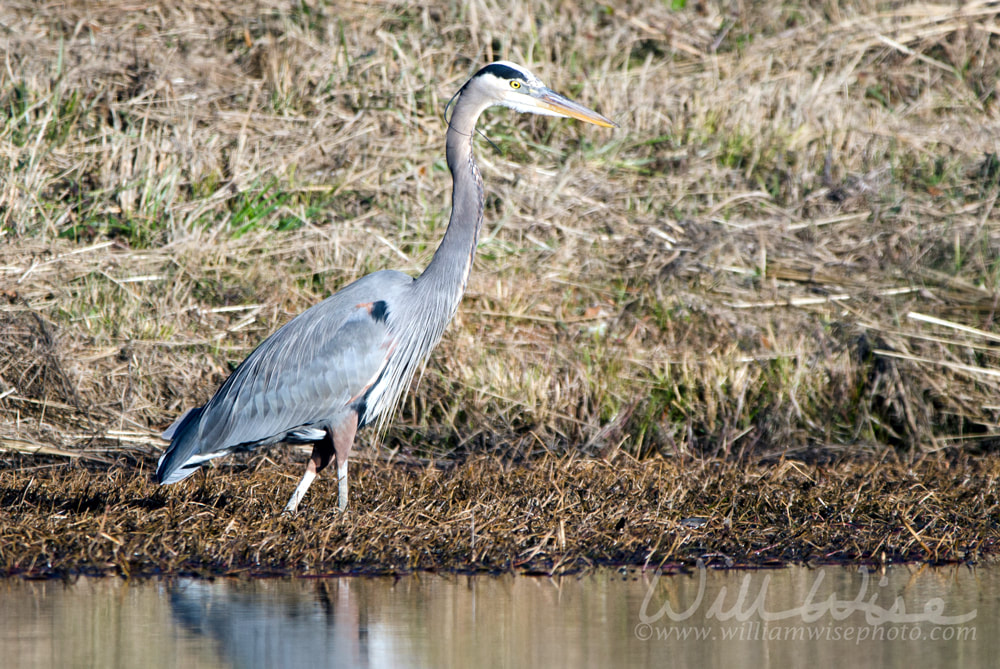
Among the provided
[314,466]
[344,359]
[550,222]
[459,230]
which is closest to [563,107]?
[459,230]

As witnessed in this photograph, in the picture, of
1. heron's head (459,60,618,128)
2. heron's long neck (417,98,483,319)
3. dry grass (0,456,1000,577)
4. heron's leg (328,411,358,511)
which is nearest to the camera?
dry grass (0,456,1000,577)

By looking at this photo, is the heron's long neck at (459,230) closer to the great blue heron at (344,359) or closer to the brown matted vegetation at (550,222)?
the great blue heron at (344,359)

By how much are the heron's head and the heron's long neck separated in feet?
0.88

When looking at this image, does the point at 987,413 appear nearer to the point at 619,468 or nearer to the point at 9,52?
the point at 619,468

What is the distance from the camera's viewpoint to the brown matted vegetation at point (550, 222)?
Result: 6621 mm

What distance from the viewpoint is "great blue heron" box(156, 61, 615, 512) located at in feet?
18.0

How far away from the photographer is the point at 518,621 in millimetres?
3850

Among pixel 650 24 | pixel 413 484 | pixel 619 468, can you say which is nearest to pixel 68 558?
pixel 413 484

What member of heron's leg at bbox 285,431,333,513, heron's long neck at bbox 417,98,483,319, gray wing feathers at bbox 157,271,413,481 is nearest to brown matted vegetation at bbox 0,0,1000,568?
heron's leg at bbox 285,431,333,513

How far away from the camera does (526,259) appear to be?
7.77 meters

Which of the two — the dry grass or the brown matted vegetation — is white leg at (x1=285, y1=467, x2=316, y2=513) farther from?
the brown matted vegetation

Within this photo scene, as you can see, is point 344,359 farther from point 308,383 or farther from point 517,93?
point 517,93

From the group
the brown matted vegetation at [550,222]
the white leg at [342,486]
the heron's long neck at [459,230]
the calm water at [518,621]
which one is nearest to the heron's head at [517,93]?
the heron's long neck at [459,230]

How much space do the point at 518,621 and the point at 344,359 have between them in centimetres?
196
